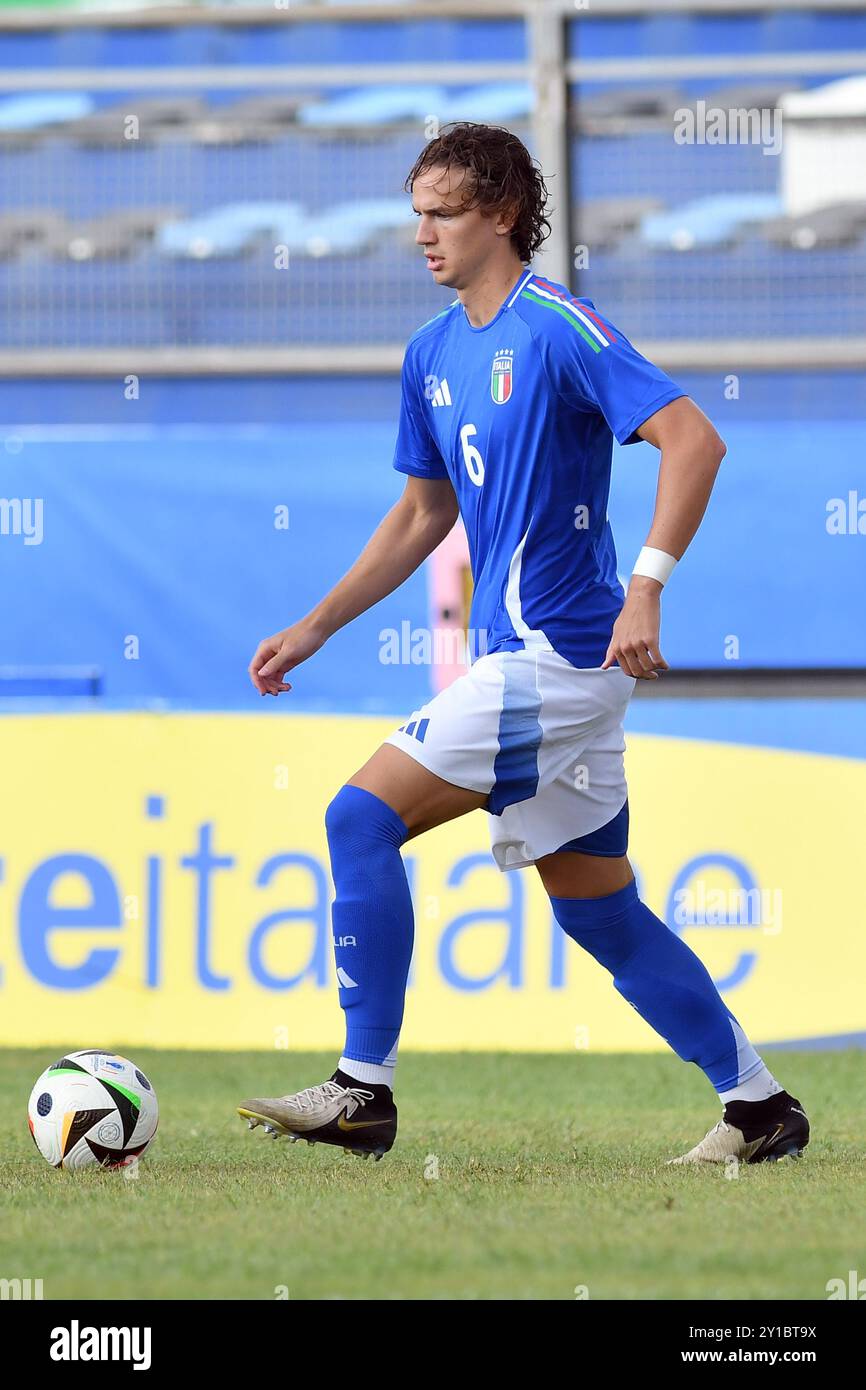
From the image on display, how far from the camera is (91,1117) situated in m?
4.04

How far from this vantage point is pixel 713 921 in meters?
7.04

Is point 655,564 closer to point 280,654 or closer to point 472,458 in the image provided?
point 472,458

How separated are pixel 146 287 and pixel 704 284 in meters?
3.04

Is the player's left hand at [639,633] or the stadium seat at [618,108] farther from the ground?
the stadium seat at [618,108]

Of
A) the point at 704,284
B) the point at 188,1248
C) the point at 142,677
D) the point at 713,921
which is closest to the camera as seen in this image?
the point at 188,1248

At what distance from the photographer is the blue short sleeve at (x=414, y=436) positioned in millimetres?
4297

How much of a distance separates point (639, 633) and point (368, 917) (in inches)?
30.2

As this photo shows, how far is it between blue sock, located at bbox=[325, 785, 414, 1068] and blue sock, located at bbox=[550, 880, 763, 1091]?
1.40ft

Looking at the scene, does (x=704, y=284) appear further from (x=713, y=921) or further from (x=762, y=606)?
(x=713, y=921)

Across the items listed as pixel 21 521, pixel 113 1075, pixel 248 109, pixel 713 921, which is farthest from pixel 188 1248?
pixel 248 109

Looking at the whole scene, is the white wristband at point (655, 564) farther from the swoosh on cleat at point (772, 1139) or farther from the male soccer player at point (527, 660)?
the swoosh on cleat at point (772, 1139)

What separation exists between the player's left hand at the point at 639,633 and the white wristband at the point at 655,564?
0.02 meters

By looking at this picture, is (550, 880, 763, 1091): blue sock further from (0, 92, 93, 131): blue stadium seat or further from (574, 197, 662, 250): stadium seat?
(0, 92, 93, 131): blue stadium seat
